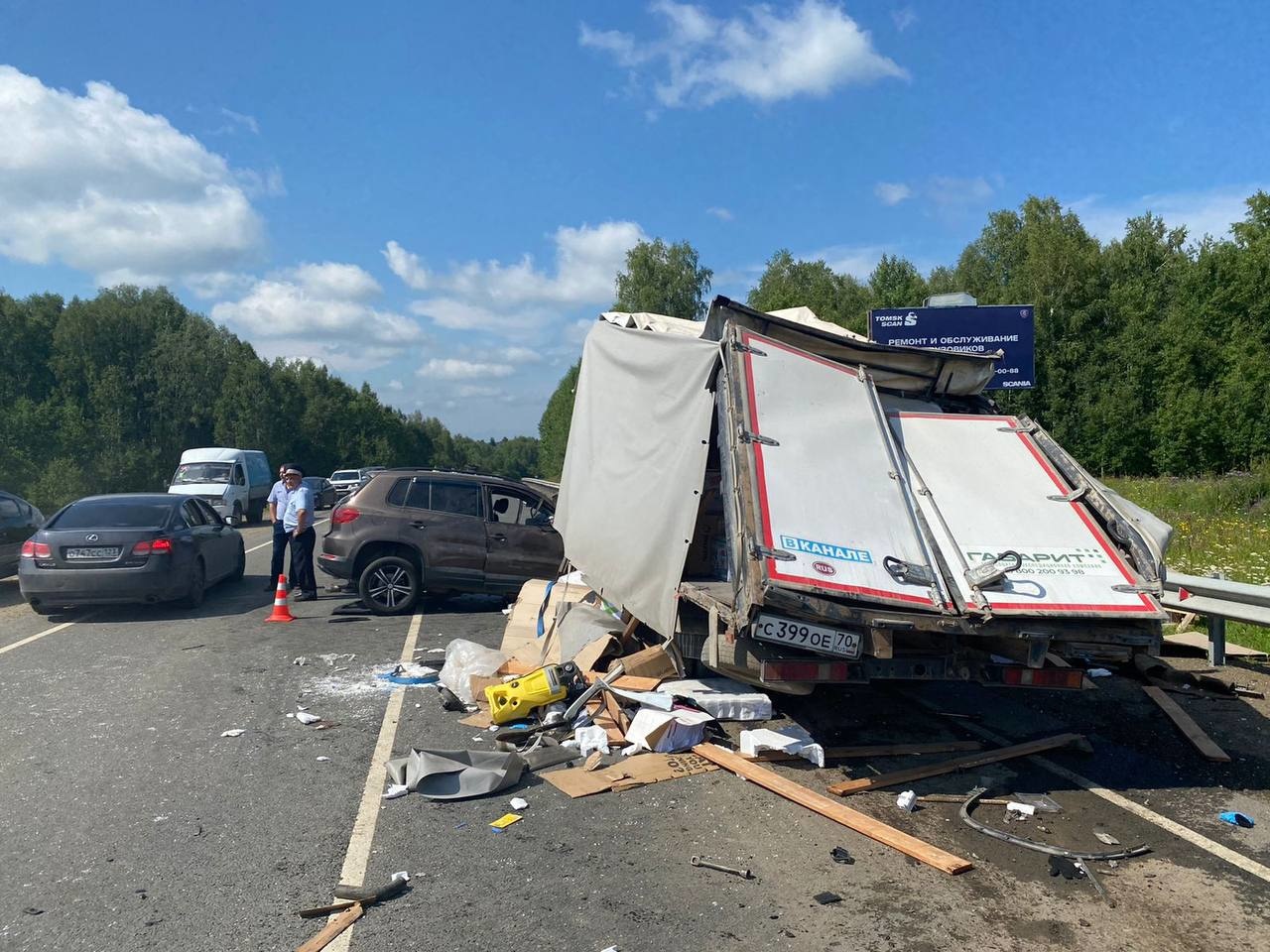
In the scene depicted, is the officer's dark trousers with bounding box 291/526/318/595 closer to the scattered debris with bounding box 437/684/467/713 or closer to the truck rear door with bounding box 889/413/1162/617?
the scattered debris with bounding box 437/684/467/713

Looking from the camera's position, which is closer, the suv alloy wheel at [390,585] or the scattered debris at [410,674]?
the scattered debris at [410,674]

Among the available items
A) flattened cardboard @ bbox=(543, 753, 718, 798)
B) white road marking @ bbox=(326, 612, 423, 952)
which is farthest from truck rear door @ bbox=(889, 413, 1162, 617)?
white road marking @ bbox=(326, 612, 423, 952)

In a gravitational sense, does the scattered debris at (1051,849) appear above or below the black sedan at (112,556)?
below

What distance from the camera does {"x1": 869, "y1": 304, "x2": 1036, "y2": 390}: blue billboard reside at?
1595 centimetres

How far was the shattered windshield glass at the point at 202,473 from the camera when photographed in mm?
28216

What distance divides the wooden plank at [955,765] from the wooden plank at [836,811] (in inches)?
9.3

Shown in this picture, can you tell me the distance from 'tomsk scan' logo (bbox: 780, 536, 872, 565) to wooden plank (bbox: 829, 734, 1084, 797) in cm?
132

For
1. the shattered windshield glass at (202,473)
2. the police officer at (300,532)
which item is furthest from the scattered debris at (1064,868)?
the shattered windshield glass at (202,473)

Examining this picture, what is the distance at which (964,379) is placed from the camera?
291 inches

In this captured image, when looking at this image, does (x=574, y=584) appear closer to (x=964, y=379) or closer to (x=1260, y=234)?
(x=964, y=379)

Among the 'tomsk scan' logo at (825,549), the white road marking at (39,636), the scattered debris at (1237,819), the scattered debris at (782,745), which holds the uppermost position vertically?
the 'tomsk scan' logo at (825,549)

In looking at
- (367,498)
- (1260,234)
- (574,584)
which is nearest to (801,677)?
(574,584)

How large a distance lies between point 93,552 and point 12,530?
328 centimetres

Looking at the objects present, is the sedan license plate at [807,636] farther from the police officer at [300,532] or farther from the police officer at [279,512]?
the police officer at [279,512]
